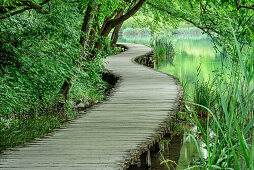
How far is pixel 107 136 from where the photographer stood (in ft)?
11.3

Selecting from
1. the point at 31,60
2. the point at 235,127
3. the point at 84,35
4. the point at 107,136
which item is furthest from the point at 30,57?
the point at 235,127

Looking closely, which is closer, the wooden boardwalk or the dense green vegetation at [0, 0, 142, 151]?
the wooden boardwalk

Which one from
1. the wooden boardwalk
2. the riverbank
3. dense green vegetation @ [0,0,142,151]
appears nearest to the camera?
the wooden boardwalk

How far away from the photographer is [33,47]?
15.2 ft

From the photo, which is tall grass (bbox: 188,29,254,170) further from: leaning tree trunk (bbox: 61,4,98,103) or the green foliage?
leaning tree trunk (bbox: 61,4,98,103)

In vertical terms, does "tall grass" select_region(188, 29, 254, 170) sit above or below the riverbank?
above

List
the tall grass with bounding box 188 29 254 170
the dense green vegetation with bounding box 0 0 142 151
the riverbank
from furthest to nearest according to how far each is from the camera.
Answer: the riverbank → the dense green vegetation with bounding box 0 0 142 151 → the tall grass with bounding box 188 29 254 170

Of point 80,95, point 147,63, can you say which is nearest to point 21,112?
point 80,95

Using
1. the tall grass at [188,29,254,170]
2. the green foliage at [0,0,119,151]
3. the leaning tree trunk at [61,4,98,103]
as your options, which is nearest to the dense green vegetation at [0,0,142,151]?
the green foliage at [0,0,119,151]

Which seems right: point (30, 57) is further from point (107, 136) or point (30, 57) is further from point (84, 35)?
point (107, 136)

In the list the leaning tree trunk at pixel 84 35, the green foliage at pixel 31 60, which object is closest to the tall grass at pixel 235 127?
the green foliage at pixel 31 60

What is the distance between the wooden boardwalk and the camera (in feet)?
8.95

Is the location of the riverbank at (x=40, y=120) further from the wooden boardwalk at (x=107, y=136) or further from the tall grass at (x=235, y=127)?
the tall grass at (x=235, y=127)

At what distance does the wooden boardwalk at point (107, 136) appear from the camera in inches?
107
